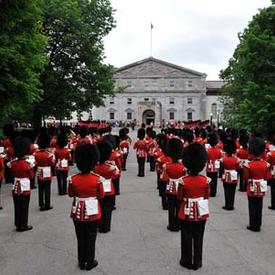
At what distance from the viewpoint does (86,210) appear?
5945 mm

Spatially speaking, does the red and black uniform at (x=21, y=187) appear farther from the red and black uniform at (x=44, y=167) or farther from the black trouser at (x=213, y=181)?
the black trouser at (x=213, y=181)

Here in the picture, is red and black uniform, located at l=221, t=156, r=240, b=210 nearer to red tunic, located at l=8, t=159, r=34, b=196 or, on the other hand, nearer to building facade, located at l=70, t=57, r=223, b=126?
red tunic, located at l=8, t=159, r=34, b=196

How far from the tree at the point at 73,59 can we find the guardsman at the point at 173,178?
654 inches

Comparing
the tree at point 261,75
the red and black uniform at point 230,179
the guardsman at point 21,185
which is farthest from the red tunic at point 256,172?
the tree at point 261,75

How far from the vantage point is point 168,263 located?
6.28 m

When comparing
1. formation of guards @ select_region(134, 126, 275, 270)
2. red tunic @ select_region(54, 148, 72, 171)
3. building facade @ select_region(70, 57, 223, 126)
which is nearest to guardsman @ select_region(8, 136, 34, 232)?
formation of guards @ select_region(134, 126, 275, 270)

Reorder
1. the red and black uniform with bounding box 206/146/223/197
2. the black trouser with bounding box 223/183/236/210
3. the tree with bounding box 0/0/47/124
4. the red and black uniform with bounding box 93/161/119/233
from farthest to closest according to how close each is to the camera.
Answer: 1. the red and black uniform with bounding box 206/146/223/197
2. the tree with bounding box 0/0/47/124
3. the black trouser with bounding box 223/183/236/210
4. the red and black uniform with bounding box 93/161/119/233

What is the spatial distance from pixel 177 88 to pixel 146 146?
222 feet

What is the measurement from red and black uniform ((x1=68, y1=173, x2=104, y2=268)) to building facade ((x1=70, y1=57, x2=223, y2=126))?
242 feet

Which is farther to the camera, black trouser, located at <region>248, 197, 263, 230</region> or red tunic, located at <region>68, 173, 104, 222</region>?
black trouser, located at <region>248, 197, 263, 230</region>

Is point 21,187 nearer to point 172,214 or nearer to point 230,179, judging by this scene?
point 172,214

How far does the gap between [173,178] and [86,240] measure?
2.49 metres

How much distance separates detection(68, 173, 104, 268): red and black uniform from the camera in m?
5.96

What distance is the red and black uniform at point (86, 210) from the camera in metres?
5.96
